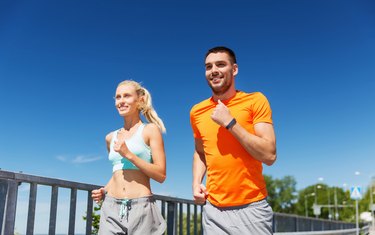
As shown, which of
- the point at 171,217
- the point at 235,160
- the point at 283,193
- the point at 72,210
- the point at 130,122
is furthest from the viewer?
the point at 283,193

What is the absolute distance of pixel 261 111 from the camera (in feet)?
9.52

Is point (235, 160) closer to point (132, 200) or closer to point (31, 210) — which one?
point (132, 200)

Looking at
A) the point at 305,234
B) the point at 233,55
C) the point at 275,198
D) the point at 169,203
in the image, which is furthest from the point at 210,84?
the point at 275,198

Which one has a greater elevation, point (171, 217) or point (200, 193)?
point (200, 193)

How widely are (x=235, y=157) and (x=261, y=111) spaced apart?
0.34 m

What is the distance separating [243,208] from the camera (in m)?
2.82

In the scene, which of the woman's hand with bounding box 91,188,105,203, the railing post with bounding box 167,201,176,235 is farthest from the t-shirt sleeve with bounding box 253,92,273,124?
the railing post with bounding box 167,201,176,235

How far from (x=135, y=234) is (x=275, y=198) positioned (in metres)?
109

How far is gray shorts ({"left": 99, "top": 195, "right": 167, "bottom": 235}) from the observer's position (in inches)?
131

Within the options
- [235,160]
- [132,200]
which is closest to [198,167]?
[235,160]

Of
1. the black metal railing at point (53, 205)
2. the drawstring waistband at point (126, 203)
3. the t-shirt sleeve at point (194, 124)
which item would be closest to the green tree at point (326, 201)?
the black metal railing at point (53, 205)

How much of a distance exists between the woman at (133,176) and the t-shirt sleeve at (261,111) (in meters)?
0.90

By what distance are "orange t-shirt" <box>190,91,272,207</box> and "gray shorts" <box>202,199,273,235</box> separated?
0.13 feet

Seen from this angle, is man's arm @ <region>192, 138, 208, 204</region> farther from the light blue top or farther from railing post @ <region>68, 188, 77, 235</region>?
railing post @ <region>68, 188, 77, 235</region>
